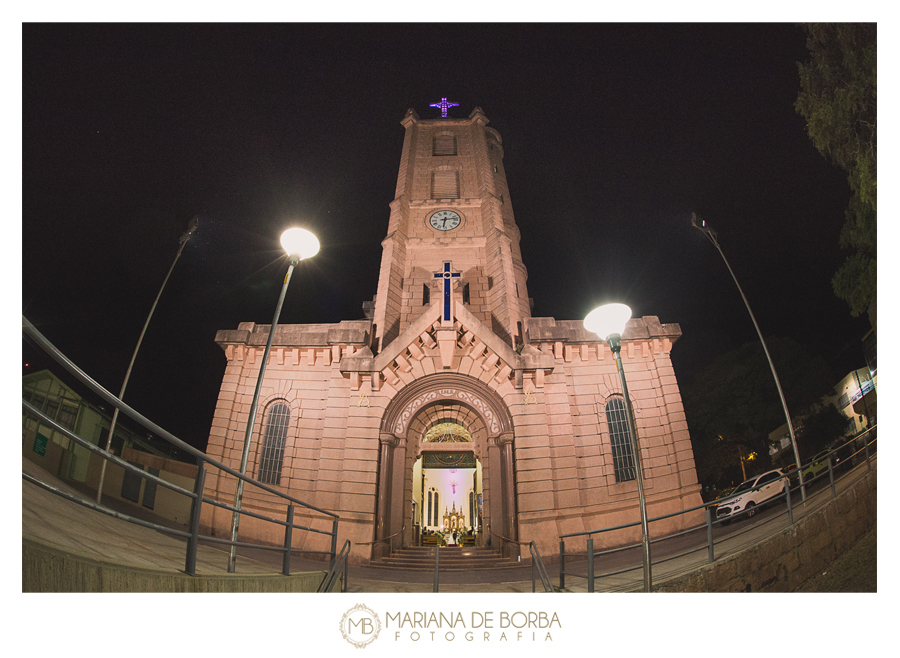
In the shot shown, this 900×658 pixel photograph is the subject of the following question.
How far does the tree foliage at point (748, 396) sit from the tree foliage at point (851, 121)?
545 inches

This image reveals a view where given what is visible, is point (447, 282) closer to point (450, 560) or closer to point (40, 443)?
point (450, 560)

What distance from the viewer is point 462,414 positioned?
1470cm

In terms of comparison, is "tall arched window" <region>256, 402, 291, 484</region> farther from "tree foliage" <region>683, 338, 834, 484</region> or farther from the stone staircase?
"tree foliage" <region>683, 338, 834, 484</region>

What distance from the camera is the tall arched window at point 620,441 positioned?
13711 millimetres

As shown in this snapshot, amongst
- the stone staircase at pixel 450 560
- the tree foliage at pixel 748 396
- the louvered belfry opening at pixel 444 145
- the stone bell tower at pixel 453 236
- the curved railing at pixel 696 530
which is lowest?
the stone staircase at pixel 450 560

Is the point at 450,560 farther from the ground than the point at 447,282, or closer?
closer

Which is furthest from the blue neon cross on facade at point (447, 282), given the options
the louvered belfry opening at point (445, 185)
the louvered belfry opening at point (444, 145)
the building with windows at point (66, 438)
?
the building with windows at point (66, 438)

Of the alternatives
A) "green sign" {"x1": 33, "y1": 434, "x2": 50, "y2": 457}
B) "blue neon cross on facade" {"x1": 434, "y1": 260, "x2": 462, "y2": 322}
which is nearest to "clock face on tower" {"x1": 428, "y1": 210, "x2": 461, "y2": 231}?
"blue neon cross on facade" {"x1": 434, "y1": 260, "x2": 462, "y2": 322}

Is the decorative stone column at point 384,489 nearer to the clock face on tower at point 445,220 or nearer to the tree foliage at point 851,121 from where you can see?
the clock face on tower at point 445,220

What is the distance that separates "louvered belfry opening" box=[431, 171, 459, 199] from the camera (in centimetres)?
1945

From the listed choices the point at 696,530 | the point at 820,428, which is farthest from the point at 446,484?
the point at 696,530

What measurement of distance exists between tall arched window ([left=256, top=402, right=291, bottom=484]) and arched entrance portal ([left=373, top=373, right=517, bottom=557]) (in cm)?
349

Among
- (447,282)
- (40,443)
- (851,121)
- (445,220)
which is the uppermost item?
(445,220)
